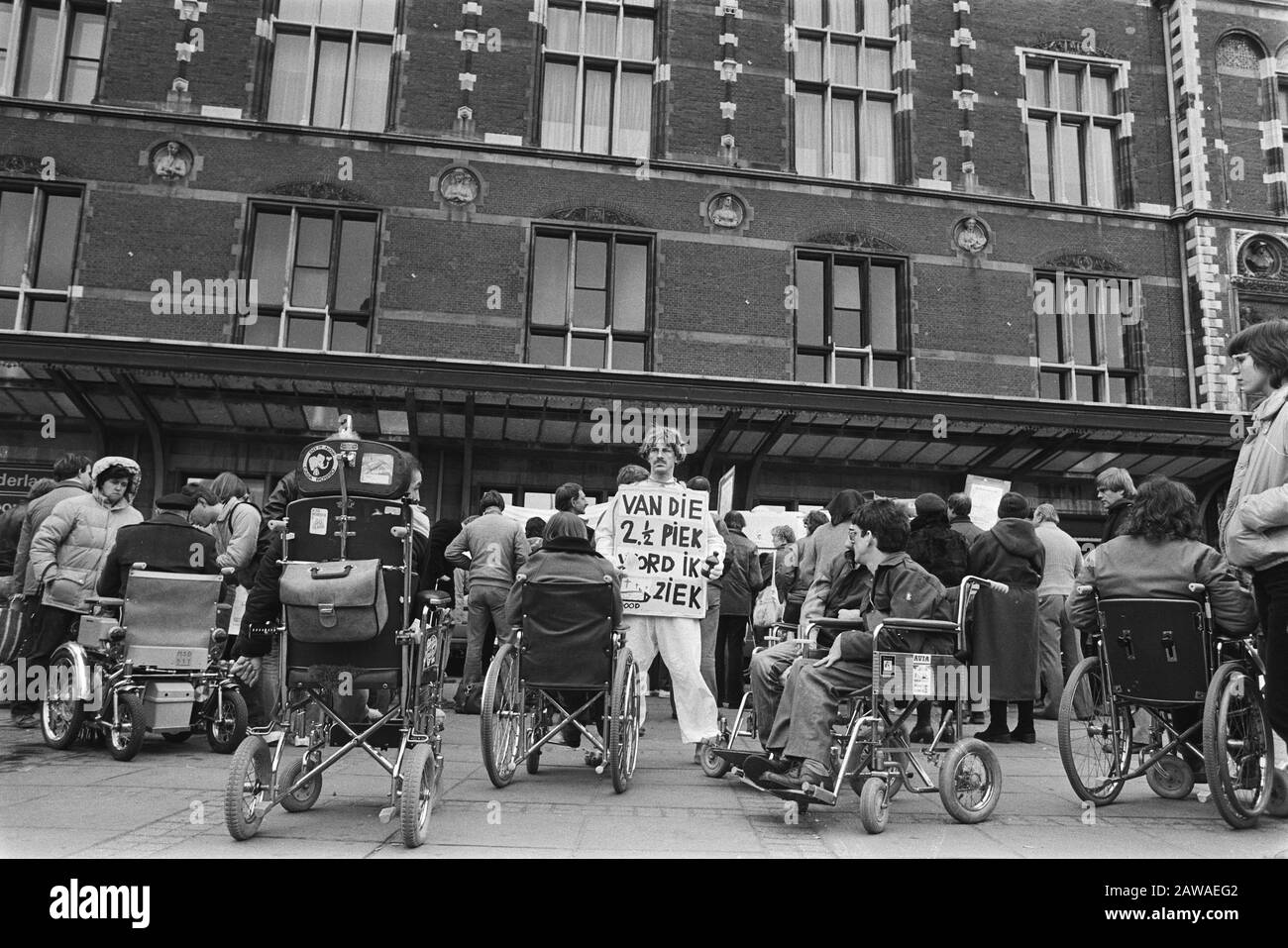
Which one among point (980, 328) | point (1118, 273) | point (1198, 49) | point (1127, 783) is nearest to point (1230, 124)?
point (1198, 49)

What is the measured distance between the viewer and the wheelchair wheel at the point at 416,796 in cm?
379

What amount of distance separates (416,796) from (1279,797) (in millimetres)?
4332

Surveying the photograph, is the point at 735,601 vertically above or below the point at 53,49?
below

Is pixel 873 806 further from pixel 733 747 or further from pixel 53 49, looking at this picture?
pixel 53 49

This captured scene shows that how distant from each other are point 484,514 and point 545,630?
3.93 metres

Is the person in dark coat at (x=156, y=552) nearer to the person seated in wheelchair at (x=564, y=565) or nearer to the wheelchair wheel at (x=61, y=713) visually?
the wheelchair wheel at (x=61, y=713)

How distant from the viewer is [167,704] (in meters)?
6.30

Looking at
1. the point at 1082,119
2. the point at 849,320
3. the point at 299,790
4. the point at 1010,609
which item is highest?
the point at 1082,119

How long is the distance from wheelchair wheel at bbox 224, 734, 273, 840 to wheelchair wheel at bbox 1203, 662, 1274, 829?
4312mm

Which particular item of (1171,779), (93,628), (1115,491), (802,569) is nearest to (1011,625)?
(1115,491)

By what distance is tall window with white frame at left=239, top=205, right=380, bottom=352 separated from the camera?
587 inches

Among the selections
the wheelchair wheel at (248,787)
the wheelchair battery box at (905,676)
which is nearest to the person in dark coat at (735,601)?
the wheelchair battery box at (905,676)

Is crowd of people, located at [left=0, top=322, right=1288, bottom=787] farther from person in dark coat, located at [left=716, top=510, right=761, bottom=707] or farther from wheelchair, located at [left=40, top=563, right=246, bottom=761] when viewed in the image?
wheelchair, located at [left=40, top=563, right=246, bottom=761]

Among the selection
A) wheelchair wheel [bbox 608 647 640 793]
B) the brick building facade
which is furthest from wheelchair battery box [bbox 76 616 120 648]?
the brick building facade
